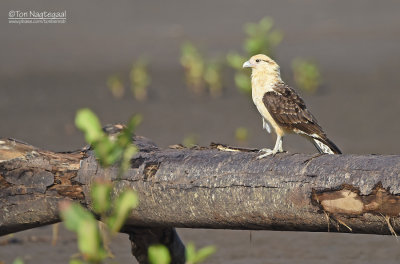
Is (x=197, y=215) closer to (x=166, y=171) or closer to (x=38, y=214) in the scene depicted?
(x=166, y=171)

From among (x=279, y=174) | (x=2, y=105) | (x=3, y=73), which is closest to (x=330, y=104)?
(x=2, y=105)

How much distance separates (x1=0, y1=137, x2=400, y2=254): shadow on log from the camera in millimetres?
5102

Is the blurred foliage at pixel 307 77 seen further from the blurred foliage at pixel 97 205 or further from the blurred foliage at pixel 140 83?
the blurred foliage at pixel 97 205

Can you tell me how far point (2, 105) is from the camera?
15.6 metres

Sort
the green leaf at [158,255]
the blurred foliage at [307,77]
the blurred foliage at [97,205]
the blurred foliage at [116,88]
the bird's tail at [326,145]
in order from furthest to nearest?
1. the blurred foliage at [116,88]
2. the blurred foliage at [307,77]
3. the bird's tail at [326,145]
4. the green leaf at [158,255]
5. the blurred foliage at [97,205]

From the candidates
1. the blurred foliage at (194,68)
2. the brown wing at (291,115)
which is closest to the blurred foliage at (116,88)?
the blurred foliage at (194,68)

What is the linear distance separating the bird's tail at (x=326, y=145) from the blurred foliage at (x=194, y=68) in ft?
26.7

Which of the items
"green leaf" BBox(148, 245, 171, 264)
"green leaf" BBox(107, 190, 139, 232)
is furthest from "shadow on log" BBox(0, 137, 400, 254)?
"green leaf" BBox(107, 190, 139, 232)

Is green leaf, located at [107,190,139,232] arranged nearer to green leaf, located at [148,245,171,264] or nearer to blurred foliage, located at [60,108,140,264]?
blurred foliage, located at [60,108,140,264]

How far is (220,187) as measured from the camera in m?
5.57

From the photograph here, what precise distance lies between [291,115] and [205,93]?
874 cm

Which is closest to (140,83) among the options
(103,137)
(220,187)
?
(220,187)

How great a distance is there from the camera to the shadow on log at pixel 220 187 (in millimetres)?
5102

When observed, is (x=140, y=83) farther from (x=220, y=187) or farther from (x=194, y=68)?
(x=220, y=187)
